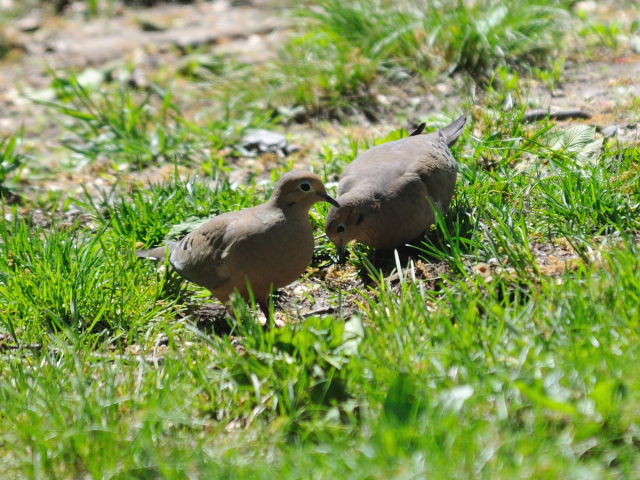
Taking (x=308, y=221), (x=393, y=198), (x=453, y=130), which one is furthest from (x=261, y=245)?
(x=453, y=130)

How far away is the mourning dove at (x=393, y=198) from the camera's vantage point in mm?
Result: 3941

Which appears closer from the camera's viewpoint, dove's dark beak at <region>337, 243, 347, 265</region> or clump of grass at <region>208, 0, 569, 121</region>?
dove's dark beak at <region>337, 243, 347, 265</region>

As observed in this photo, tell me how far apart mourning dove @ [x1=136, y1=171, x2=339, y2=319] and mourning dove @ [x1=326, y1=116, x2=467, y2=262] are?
0.20 metres

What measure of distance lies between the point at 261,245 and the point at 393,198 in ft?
2.92

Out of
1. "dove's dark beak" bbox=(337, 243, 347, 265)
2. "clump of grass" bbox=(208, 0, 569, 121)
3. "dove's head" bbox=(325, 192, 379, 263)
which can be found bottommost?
"dove's dark beak" bbox=(337, 243, 347, 265)

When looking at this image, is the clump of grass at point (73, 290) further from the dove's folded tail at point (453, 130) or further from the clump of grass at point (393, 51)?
the clump of grass at point (393, 51)

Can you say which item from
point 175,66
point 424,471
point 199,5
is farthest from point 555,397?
point 199,5

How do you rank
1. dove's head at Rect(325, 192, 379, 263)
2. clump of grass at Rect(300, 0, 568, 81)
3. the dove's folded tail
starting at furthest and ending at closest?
1. clump of grass at Rect(300, 0, 568, 81)
2. the dove's folded tail
3. dove's head at Rect(325, 192, 379, 263)

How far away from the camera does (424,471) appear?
7.17 feet

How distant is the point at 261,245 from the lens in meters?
3.54

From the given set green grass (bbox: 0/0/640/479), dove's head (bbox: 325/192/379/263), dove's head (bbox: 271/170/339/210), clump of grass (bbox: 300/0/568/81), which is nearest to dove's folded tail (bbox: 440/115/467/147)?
green grass (bbox: 0/0/640/479)

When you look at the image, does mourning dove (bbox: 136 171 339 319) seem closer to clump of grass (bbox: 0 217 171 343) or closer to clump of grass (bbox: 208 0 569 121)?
clump of grass (bbox: 0 217 171 343)

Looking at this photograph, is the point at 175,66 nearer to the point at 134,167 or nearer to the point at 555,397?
the point at 134,167

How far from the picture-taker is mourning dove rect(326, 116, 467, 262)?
3.94 meters
